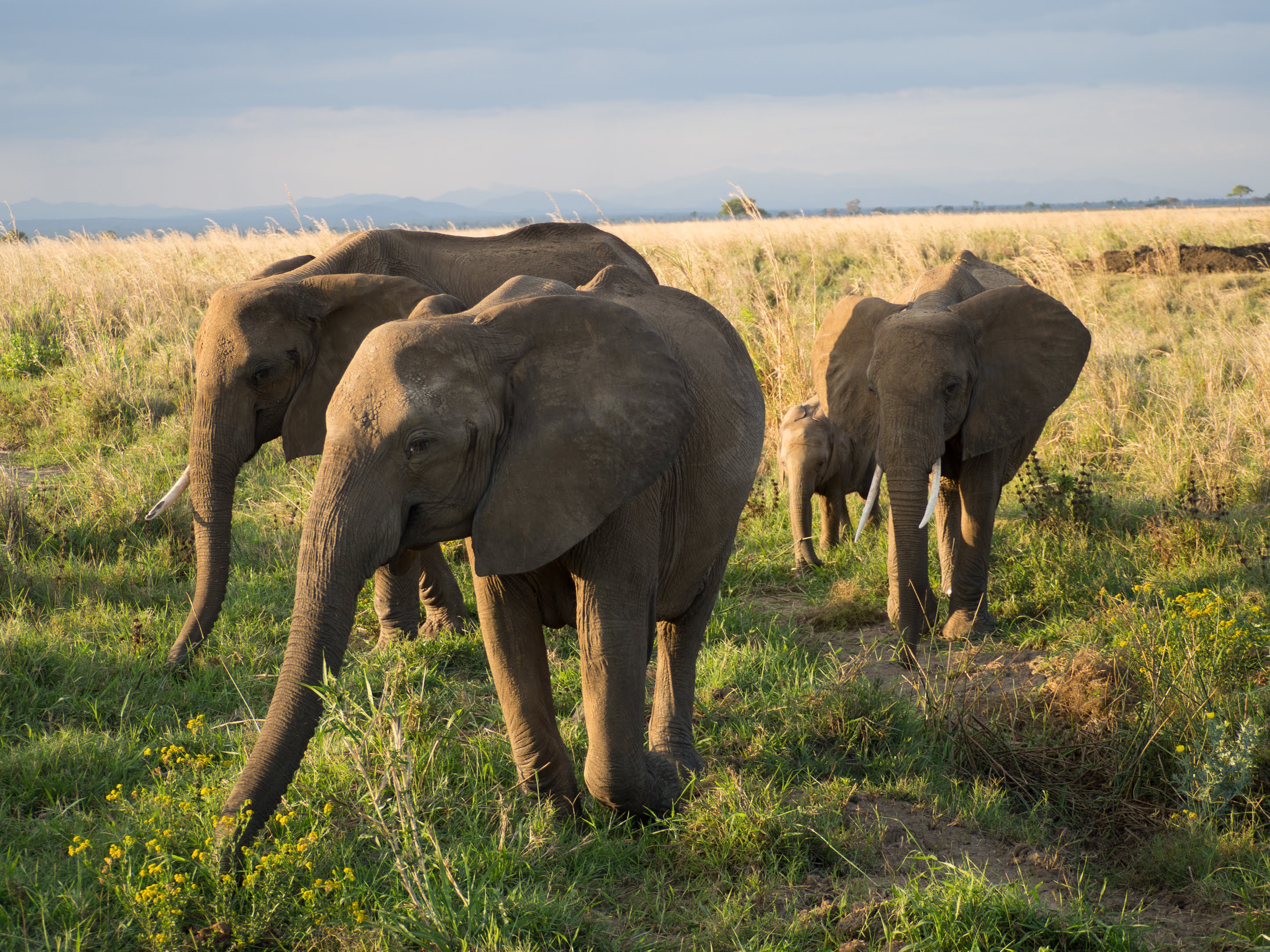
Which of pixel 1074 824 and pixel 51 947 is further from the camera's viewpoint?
pixel 1074 824

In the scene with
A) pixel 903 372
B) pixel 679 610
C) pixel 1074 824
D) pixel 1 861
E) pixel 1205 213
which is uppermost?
pixel 1205 213

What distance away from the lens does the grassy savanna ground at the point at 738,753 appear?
10.6ft

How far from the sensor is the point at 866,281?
15914 mm

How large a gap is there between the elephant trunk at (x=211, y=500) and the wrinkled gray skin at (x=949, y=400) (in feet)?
10.9

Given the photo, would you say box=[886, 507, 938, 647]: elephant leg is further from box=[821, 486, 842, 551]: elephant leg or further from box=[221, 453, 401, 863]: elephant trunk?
box=[221, 453, 401, 863]: elephant trunk

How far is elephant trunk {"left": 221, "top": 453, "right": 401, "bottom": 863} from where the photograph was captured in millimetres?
2836

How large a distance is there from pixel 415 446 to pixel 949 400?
145 inches

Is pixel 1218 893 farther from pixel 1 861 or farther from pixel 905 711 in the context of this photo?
pixel 1 861

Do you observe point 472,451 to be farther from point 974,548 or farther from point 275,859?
point 974,548

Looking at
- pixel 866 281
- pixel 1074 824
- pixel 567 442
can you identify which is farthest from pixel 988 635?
pixel 866 281

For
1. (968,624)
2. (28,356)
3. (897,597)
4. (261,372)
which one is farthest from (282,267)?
(28,356)

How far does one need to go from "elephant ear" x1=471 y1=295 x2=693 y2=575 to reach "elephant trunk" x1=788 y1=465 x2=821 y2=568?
4.26 meters

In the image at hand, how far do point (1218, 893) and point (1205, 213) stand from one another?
3218 cm

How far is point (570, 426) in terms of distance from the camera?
308 centimetres
